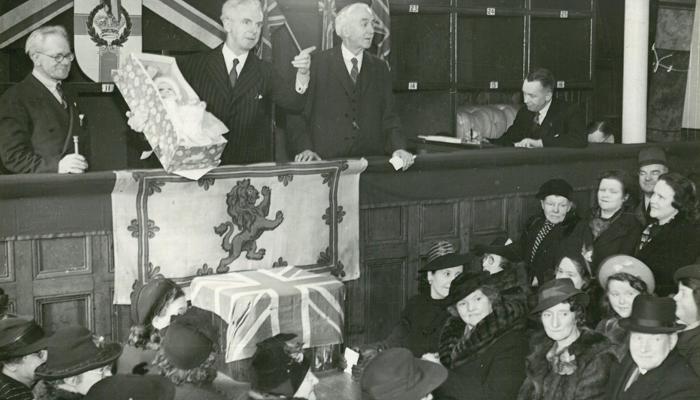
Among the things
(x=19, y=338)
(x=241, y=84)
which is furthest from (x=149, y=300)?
(x=241, y=84)

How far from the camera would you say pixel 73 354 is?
10.9 ft

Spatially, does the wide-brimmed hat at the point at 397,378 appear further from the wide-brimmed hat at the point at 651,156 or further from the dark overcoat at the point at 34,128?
the wide-brimmed hat at the point at 651,156

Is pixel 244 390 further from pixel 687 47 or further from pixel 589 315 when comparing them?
pixel 687 47

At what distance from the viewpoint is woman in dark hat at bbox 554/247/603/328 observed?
432cm

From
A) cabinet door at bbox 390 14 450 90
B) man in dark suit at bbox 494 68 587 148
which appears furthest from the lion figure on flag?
cabinet door at bbox 390 14 450 90

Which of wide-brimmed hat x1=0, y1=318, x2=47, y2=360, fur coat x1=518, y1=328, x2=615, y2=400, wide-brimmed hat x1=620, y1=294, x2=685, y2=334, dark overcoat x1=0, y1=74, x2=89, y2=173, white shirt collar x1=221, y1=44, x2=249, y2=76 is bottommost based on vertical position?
fur coat x1=518, y1=328, x2=615, y2=400

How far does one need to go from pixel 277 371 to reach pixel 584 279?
1.71 metres

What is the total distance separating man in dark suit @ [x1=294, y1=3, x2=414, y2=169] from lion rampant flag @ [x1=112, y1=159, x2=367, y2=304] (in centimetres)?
56

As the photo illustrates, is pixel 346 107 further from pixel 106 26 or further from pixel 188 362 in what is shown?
pixel 188 362

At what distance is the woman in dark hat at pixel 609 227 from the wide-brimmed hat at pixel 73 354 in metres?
2.54

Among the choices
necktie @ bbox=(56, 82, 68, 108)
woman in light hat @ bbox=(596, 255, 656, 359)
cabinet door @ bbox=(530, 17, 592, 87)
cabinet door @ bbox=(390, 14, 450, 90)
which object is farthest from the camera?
cabinet door @ bbox=(530, 17, 592, 87)

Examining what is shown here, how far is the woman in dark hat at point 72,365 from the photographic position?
3.25 meters

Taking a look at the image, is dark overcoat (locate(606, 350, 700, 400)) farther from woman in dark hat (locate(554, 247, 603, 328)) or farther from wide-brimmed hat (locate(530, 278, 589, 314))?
woman in dark hat (locate(554, 247, 603, 328))

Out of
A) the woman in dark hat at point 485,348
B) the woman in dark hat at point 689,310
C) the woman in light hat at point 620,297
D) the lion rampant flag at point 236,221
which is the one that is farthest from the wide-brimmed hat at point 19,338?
the woman in dark hat at point 689,310
